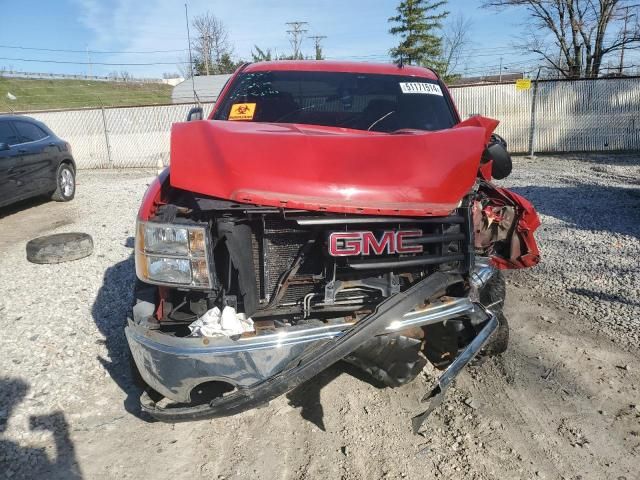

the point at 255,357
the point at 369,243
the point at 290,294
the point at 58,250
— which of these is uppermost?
the point at 369,243

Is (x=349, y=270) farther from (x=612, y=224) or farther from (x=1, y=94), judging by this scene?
(x=1, y=94)

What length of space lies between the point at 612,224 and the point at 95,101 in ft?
133

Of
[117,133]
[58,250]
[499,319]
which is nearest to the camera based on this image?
[499,319]

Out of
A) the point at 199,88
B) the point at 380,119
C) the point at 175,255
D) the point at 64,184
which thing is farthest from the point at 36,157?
the point at 199,88

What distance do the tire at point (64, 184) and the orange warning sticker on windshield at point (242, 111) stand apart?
22.8ft

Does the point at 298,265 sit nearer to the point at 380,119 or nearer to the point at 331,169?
the point at 331,169

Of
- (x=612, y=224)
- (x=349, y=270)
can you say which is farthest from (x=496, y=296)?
(x=612, y=224)

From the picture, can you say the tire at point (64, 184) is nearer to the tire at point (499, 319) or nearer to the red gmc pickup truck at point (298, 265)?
the red gmc pickup truck at point (298, 265)

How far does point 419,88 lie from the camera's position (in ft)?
13.1

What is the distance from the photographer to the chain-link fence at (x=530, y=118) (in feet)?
51.7

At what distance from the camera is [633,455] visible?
2.47m

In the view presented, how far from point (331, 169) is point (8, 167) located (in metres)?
7.41

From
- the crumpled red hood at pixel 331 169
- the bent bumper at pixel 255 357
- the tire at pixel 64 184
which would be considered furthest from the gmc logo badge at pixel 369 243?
the tire at pixel 64 184

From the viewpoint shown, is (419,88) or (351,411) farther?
(419,88)
